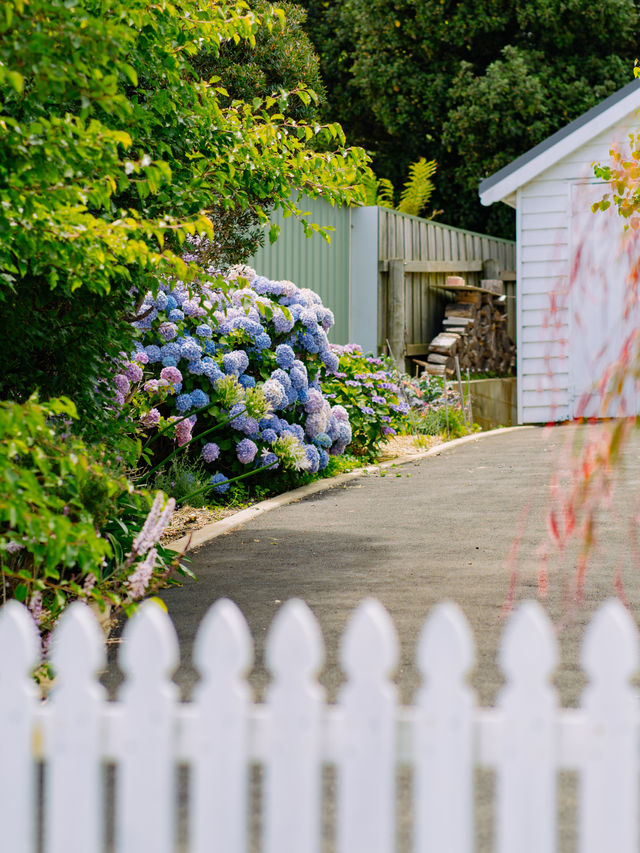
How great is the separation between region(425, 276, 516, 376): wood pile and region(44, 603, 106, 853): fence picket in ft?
37.1

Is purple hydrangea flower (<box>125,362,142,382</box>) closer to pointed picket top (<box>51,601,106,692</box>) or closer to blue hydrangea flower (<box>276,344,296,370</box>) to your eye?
blue hydrangea flower (<box>276,344,296,370</box>)

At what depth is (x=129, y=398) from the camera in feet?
19.1

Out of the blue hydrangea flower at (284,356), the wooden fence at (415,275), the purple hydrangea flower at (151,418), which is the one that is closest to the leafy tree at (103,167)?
the purple hydrangea flower at (151,418)

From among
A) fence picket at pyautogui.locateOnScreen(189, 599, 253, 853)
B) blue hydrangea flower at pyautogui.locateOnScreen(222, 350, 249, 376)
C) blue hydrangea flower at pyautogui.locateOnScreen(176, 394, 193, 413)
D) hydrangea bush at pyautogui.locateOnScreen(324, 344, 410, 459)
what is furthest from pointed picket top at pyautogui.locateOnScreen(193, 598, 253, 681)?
hydrangea bush at pyautogui.locateOnScreen(324, 344, 410, 459)

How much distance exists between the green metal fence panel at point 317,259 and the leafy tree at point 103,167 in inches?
227

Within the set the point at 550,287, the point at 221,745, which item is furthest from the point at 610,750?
the point at 550,287

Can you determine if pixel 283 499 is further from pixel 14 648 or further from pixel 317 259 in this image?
pixel 317 259

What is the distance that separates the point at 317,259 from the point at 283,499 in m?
5.60

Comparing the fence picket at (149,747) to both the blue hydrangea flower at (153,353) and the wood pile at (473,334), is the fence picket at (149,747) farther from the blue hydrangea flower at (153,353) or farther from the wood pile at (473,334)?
the wood pile at (473,334)

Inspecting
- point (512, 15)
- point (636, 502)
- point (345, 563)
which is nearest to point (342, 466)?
point (636, 502)

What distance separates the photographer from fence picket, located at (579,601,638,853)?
1.73m

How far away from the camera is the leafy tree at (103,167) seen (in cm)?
277

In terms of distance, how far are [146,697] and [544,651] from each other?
2.29 feet

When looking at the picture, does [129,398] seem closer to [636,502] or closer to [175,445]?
[175,445]
